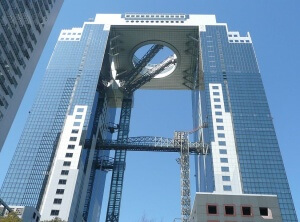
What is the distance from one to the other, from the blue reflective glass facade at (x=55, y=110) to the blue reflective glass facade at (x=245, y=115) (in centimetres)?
3621

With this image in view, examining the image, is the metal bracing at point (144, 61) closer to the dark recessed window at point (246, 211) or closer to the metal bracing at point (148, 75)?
the metal bracing at point (148, 75)

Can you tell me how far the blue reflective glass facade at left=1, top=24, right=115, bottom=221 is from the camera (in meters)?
93.1

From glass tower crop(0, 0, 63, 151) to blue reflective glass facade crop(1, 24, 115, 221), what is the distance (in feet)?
119

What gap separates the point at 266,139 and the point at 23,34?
237 ft

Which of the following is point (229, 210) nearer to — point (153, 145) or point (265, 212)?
point (265, 212)

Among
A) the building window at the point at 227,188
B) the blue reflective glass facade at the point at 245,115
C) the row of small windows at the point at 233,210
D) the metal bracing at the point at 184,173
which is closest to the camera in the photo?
the row of small windows at the point at 233,210

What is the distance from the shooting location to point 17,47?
2434 inches

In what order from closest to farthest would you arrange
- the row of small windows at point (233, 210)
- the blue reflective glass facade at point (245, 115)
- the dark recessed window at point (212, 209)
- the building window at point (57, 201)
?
the row of small windows at point (233, 210) < the dark recessed window at point (212, 209) < the building window at point (57, 201) < the blue reflective glass facade at point (245, 115)

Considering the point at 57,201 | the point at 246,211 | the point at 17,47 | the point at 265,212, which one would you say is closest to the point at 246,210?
the point at 246,211

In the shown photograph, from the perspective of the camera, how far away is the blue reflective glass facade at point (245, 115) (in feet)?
308

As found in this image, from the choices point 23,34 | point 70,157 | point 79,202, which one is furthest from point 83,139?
point 23,34

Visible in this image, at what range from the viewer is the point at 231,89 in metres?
115

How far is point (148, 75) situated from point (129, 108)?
1574 centimetres

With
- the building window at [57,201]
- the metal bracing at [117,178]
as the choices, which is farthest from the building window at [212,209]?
the metal bracing at [117,178]
